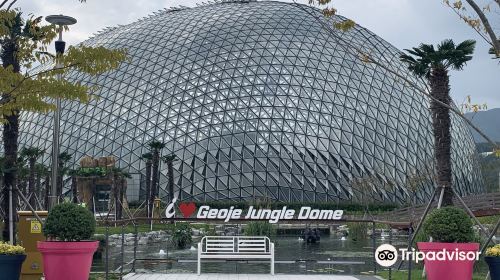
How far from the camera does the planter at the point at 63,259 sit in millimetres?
12391

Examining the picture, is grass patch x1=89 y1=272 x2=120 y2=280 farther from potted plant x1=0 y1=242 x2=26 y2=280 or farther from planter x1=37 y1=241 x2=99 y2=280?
potted plant x1=0 y1=242 x2=26 y2=280

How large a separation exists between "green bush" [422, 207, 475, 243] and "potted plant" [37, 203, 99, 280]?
7.21 m

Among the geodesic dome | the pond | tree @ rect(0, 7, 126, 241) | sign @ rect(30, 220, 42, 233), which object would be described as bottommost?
the pond

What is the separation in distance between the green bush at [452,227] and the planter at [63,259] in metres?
7.36

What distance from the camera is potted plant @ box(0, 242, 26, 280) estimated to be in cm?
1165

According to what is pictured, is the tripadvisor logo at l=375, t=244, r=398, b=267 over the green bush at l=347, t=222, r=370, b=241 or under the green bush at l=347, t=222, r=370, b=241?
over

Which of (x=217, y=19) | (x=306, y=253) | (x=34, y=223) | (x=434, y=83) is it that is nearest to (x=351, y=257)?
(x=306, y=253)

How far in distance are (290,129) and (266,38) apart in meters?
14.2

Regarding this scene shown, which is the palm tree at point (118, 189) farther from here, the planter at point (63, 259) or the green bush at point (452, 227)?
the green bush at point (452, 227)

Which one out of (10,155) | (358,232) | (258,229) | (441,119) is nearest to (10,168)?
(10,155)

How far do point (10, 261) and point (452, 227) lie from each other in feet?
29.0

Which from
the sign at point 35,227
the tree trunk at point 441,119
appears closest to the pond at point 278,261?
the sign at point 35,227

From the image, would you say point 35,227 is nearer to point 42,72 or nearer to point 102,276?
point 102,276

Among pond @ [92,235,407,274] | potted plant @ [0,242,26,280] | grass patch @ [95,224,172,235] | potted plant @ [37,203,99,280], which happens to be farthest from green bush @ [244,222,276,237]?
potted plant @ [0,242,26,280]
